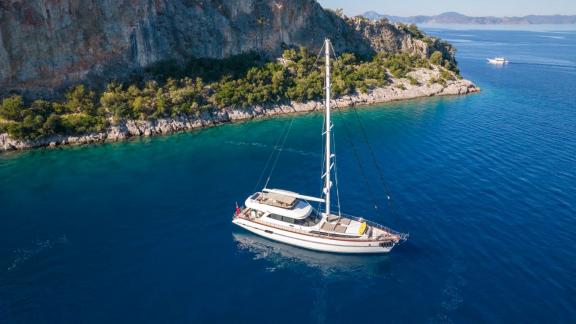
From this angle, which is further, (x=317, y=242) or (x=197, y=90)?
(x=197, y=90)

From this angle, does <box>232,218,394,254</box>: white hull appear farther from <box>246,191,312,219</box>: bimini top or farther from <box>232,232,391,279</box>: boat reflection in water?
<box>246,191,312,219</box>: bimini top

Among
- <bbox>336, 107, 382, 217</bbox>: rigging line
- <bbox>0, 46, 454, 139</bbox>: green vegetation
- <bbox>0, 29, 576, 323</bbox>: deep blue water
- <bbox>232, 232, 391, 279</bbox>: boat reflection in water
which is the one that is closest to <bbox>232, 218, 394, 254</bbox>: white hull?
<bbox>232, 232, 391, 279</bbox>: boat reflection in water

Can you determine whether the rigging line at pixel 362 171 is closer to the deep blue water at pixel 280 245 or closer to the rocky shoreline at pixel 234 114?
the deep blue water at pixel 280 245

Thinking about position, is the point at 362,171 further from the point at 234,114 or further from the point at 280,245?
the point at 234,114

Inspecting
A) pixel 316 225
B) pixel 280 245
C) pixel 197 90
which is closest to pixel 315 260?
pixel 316 225

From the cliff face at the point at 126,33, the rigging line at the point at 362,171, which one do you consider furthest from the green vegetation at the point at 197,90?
the rigging line at the point at 362,171

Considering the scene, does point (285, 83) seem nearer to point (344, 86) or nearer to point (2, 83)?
point (344, 86)

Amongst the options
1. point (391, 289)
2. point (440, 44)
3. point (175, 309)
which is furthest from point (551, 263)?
point (440, 44)

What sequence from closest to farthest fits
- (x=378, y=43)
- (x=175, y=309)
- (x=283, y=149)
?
(x=175, y=309)
(x=283, y=149)
(x=378, y=43)
